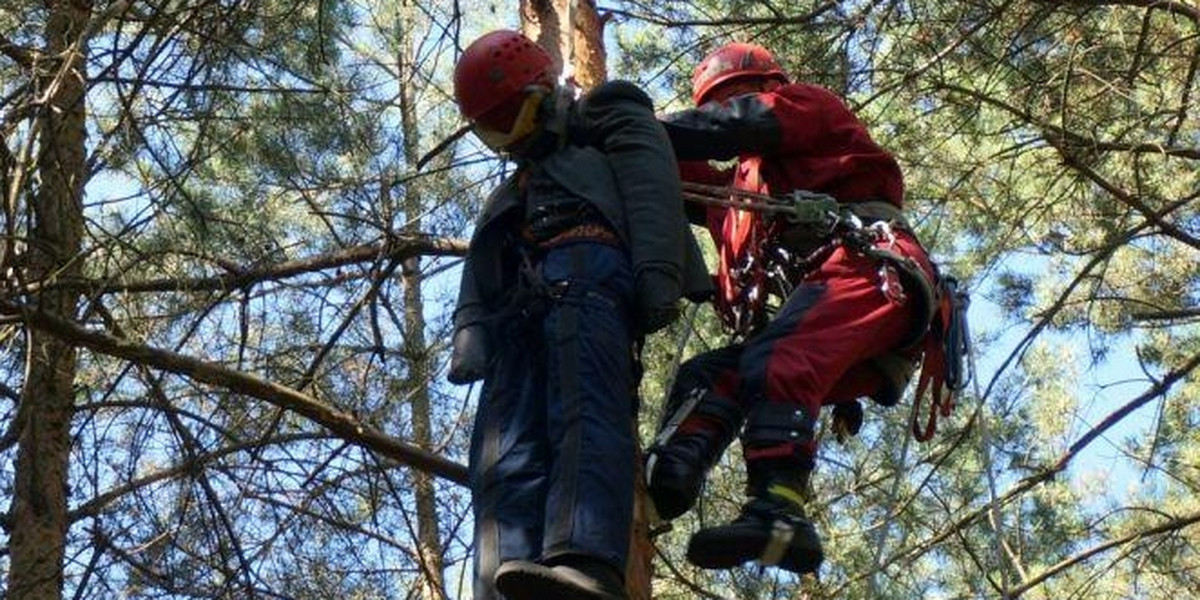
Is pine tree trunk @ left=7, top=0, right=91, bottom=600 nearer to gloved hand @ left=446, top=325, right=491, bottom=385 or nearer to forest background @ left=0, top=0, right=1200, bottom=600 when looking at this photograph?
forest background @ left=0, top=0, right=1200, bottom=600

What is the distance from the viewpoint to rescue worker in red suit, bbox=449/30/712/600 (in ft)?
11.7

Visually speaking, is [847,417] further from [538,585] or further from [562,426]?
[538,585]

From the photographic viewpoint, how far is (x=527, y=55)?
4.10 meters

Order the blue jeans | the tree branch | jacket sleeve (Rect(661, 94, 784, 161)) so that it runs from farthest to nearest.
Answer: the tree branch, jacket sleeve (Rect(661, 94, 784, 161)), the blue jeans

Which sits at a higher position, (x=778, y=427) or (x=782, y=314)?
(x=782, y=314)

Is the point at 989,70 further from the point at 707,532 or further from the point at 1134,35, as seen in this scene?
the point at 707,532

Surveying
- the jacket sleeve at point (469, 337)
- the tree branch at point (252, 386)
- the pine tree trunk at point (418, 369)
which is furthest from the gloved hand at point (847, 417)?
the pine tree trunk at point (418, 369)

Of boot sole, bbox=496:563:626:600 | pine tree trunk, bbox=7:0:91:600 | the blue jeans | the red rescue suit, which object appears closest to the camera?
boot sole, bbox=496:563:626:600

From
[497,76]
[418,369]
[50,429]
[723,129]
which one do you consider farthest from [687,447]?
[50,429]

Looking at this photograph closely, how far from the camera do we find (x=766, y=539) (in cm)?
369

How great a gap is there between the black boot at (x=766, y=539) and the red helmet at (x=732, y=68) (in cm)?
A: 110

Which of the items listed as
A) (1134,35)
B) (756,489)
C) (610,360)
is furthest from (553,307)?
(1134,35)

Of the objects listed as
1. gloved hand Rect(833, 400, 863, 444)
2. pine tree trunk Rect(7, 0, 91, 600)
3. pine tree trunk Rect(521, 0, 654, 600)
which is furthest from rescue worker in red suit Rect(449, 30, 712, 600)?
pine tree trunk Rect(7, 0, 91, 600)

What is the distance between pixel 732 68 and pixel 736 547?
1274 mm
